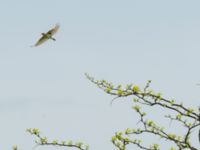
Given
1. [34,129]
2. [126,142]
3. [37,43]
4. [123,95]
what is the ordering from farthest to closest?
[37,43] → [34,129] → [126,142] → [123,95]

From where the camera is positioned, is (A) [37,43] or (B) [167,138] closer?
(B) [167,138]

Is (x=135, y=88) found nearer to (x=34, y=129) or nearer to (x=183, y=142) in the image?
(x=183, y=142)

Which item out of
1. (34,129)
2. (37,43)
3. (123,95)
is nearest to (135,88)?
(123,95)

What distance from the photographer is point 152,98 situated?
489 inches

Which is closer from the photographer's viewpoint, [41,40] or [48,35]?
[48,35]

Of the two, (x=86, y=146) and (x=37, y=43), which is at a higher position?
(x=37, y=43)

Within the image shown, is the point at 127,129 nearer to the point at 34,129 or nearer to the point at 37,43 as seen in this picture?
the point at 34,129

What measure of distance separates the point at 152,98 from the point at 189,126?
0.87 m

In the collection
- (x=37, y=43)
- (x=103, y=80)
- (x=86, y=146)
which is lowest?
(x=86, y=146)

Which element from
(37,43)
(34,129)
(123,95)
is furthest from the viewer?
(37,43)

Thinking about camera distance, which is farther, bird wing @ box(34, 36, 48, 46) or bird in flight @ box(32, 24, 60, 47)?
bird wing @ box(34, 36, 48, 46)

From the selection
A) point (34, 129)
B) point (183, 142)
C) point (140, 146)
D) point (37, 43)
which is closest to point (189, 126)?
point (183, 142)

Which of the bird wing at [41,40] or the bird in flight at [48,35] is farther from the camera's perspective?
the bird wing at [41,40]

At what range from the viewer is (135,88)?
12438mm
